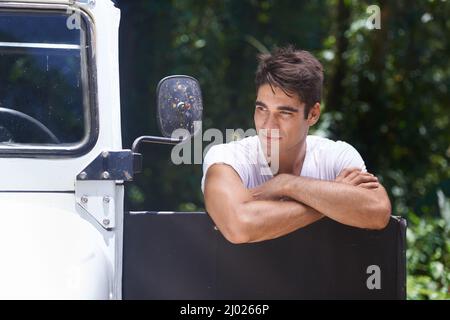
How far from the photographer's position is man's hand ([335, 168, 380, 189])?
323 cm

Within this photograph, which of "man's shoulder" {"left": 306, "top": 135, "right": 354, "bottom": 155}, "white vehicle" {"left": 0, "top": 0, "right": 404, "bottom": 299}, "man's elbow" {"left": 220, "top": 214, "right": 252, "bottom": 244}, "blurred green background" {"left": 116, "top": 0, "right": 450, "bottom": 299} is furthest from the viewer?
"blurred green background" {"left": 116, "top": 0, "right": 450, "bottom": 299}

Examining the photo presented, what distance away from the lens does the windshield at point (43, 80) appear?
3.12 m

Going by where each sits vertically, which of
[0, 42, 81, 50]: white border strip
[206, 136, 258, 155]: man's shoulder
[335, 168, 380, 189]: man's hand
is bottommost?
[335, 168, 380, 189]: man's hand

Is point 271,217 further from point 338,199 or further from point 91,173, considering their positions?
point 91,173

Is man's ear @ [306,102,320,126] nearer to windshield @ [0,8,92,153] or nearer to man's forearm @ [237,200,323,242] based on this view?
man's forearm @ [237,200,323,242]

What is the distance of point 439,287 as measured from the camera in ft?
22.1

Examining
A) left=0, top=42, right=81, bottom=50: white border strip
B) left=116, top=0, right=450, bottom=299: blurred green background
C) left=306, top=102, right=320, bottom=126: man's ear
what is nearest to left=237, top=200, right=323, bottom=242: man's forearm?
left=306, top=102, right=320, bottom=126: man's ear

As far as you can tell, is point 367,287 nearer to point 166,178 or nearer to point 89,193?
point 89,193

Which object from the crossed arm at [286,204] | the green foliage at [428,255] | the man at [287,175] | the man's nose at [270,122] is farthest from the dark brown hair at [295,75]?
the green foliage at [428,255]

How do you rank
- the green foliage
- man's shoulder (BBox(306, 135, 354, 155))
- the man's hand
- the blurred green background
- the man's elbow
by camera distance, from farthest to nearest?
the blurred green background → the green foliage → man's shoulder (BBox(306, 135, 354, 155)) → the man's hand → the man's elbow

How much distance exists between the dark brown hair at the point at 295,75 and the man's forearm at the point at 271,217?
446 millimetres

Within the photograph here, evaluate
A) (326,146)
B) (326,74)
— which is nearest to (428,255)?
(326,74)

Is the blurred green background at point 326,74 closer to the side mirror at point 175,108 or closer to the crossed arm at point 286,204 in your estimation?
the crossed arm at point 286,204
